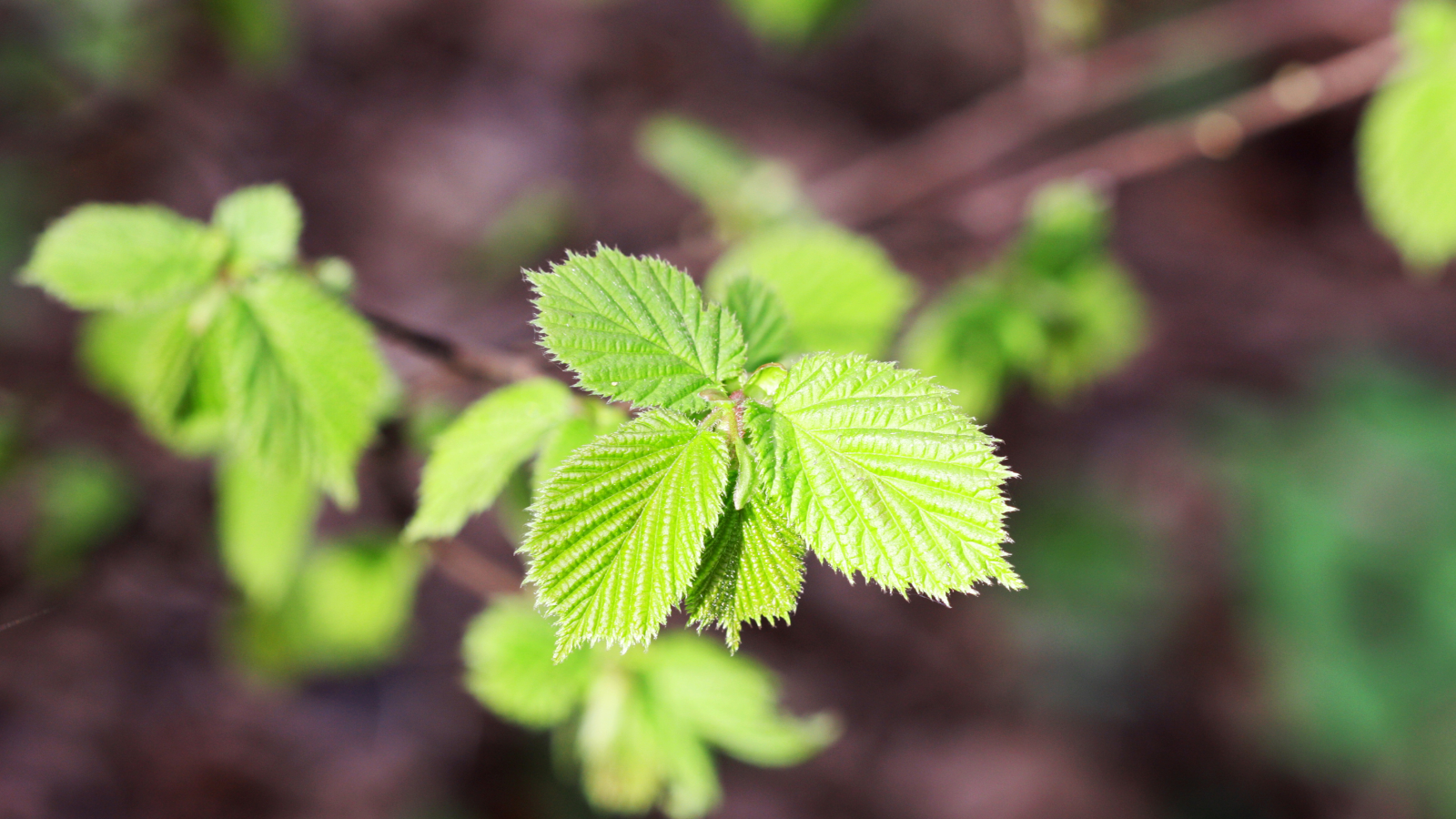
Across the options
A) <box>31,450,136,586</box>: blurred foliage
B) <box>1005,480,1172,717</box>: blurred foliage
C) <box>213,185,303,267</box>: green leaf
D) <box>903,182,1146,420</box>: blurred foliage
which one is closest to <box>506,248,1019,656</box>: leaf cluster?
<box>213,185,303,267</box>: green leaf

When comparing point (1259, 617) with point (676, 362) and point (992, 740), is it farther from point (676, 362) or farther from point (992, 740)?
point (676, 362)

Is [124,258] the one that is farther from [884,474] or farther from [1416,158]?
[1416,158]

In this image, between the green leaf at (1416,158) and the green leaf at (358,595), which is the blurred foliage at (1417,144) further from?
the green leaf at (358,595)

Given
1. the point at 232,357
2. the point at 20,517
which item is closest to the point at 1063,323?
the point at 232,357

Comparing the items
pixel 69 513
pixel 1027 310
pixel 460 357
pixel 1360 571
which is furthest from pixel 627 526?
pixel 1360 571

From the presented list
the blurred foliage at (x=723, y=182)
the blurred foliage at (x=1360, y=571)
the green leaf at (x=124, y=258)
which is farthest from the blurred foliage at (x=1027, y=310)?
the blurred foliage at (x=1360, y=571)

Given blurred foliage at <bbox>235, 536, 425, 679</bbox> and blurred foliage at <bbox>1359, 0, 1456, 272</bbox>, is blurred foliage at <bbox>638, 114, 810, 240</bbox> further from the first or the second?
blurred foliage at <bbox>1359, 0, 1456, 272</bbox>
